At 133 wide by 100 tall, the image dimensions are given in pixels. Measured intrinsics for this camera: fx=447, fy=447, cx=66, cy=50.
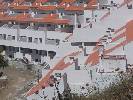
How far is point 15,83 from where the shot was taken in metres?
43.4

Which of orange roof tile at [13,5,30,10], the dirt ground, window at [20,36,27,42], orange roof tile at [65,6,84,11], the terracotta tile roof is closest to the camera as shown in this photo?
the terracotta tile roof

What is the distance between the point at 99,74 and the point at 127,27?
892cm

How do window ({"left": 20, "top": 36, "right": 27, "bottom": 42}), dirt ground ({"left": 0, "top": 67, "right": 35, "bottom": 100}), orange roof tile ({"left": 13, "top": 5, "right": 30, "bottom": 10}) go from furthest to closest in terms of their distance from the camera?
1. orange roof tile ({"left": 13, "top": 5, "right": 30, "bottom": 10})
2. window ({"left": 20, "top": 36, "right": 27, "bottom": 42})
3. dirt ground ({"left": 0, "top": 67, "right": 35, "bottom": 100})

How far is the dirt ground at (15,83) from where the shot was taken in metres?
39.4

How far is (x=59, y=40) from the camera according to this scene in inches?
1891

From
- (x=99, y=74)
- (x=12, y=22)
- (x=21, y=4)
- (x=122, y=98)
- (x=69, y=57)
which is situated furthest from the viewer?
(x=21, y=4)

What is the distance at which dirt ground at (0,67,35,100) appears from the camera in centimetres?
3941

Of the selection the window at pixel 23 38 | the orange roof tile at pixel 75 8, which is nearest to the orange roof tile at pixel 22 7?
the orange roof tile at pixel 75 8

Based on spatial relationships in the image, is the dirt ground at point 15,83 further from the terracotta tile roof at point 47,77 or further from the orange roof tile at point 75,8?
the orange roof tile at point 75,8

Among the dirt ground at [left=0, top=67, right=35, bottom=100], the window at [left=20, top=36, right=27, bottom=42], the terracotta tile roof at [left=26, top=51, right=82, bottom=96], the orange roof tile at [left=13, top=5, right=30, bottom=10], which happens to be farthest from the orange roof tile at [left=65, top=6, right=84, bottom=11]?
the terracotta tile roof at [left=26, top=51, right=82, bottom=96]

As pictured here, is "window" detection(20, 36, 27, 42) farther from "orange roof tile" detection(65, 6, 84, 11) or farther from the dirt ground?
"orange roof tile" detection(65, 6, 84, 11)

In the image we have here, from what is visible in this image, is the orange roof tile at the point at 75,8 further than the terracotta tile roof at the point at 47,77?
Yes

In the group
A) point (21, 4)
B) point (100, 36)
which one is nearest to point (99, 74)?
point (100, 36)

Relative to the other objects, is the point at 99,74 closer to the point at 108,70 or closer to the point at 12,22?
the point at 108,70
